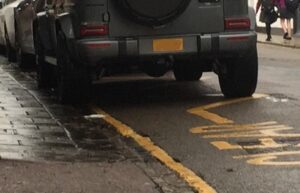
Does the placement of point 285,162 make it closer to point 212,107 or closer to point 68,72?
point 212,107

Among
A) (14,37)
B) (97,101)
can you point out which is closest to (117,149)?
(97,101)

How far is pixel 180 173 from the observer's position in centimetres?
618

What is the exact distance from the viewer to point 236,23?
9.19 m

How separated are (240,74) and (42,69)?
3732 mm

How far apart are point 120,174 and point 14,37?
1007 cm

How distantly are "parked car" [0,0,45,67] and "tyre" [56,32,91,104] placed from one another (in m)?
1.88

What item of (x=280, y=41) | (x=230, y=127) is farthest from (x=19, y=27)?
(x=280, y=41)

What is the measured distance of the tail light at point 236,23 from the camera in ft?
30.0

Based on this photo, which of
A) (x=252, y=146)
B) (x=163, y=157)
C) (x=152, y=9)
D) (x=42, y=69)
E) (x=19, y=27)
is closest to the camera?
(x=163, y=157)

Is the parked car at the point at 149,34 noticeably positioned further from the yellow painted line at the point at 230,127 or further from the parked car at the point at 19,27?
the parked car at the point at 19,27

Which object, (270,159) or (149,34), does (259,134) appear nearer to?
(270,159)

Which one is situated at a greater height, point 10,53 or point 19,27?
point 19,27

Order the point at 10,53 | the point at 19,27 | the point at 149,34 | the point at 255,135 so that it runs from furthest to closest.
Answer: the point at 10,53 < the point at 19,27 < the point at 149,34 < the point at 255,135

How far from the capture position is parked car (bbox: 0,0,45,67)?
42.4ft
